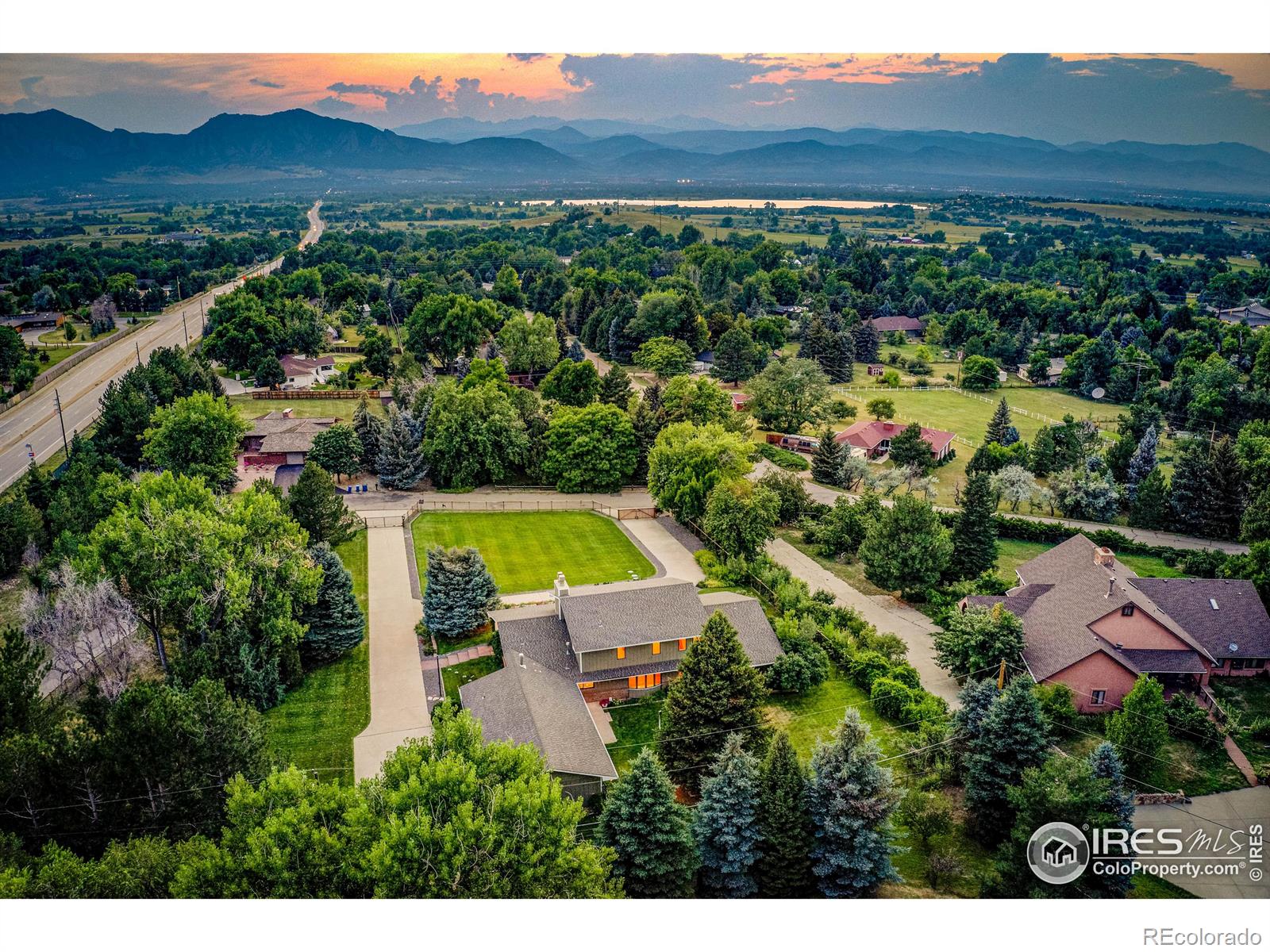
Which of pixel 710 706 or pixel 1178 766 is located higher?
pixel 710 706

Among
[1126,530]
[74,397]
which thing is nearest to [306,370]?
[74,397]

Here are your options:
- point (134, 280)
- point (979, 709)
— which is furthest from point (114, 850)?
point (134, 280)

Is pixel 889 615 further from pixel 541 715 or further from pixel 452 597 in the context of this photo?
pixel 452 597

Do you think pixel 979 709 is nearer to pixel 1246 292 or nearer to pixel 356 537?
pixel 356 537

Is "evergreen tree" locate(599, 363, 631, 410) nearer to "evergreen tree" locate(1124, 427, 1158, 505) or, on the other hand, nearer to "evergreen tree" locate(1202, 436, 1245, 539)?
"evergreen tree" locate(1124, 427, 1158, 505)

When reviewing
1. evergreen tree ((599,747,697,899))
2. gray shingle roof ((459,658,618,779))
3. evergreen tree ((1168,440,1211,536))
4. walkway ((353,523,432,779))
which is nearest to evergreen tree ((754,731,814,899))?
evergreen tree ((599,747,697,899))

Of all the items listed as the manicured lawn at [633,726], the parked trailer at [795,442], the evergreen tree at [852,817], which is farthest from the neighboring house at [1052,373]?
the evergreen tree at [852,817]
